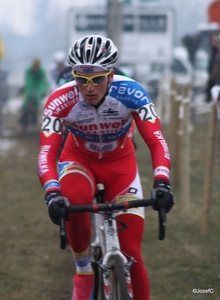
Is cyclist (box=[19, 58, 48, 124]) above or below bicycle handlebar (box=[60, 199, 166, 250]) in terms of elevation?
below

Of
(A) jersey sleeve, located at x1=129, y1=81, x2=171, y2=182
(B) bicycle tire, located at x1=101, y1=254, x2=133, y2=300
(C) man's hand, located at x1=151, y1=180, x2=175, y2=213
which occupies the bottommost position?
(B) bicycle tire, located at x1=101, y1=254, x2=133, y2=300

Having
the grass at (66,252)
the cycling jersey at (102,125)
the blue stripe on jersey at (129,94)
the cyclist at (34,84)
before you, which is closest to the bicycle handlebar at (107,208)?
the cycling jersey at (102,125)

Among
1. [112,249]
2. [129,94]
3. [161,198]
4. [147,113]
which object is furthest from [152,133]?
[112,249]

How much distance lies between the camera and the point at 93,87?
4457 millimetres

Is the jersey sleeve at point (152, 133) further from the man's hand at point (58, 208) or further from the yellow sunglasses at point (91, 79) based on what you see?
the man's hand at point (58, 208)

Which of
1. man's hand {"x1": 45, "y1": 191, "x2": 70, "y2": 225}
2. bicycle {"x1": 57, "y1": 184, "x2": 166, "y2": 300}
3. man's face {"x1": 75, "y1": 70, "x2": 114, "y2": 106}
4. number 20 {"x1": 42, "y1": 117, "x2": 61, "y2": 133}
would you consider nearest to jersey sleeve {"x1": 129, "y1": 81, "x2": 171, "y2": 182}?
man's face {"x1": 75, "y1": 70, "x2": 114, "y2": 106}

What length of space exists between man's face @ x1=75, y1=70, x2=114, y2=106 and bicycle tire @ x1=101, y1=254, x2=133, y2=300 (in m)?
1.04

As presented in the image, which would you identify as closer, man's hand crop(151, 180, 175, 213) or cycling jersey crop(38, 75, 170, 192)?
man's hand crop(151, 180, 175, 213)

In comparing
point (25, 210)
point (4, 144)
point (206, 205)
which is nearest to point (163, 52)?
point (4, 144)

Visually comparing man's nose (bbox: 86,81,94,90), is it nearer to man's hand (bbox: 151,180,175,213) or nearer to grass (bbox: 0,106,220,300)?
man's hand (bbox: 151,180,175,213)

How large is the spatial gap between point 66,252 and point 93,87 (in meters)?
3.17

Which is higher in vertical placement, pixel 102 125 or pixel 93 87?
pixel 93 87

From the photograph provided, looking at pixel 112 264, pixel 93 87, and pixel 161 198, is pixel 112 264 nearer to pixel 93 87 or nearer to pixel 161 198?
pixel 161 198

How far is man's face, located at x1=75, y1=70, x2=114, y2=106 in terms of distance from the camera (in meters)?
4.45
